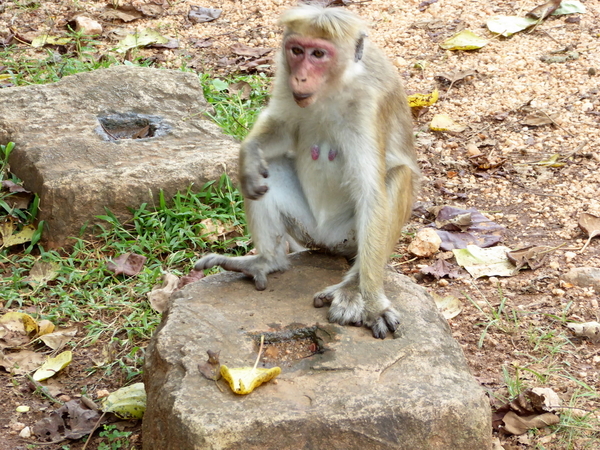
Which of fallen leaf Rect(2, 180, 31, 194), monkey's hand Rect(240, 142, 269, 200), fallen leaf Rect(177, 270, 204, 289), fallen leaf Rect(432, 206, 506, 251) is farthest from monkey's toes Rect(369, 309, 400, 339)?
fallen leaf Rect(2, 180, 31, 194)

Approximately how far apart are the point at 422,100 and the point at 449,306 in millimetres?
2831

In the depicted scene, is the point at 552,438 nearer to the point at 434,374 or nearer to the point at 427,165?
the point at 434,374

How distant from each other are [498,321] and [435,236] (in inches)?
42.9

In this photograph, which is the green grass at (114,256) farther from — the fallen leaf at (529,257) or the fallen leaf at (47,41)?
the fallen leaf at (47,41)

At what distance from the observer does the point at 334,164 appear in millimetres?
4547

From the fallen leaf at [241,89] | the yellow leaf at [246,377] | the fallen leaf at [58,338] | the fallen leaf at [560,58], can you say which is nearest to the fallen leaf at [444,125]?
the fallen leaf at [560,58]

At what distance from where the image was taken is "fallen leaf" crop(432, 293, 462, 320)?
5062mm

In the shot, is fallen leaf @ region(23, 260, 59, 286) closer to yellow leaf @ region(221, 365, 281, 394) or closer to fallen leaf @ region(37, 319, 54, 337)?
fallen leaf @ region(37, 319, 54, 337)

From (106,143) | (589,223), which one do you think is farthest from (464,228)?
(106,143)

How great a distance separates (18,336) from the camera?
4.88 metres

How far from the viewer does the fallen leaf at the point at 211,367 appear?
3516 millimetres

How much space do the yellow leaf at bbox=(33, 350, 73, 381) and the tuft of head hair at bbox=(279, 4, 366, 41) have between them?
220 cm

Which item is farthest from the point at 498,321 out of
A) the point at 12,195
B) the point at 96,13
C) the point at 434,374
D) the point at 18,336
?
the point at 96,13

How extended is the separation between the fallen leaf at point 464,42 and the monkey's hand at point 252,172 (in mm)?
4400
